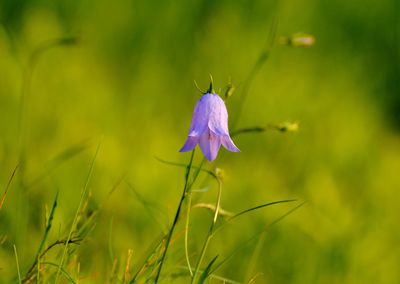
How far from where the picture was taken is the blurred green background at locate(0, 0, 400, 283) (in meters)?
2.97

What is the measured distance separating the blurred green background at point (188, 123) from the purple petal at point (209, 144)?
0.63 m

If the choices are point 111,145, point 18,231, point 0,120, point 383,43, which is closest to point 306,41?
point 18,231

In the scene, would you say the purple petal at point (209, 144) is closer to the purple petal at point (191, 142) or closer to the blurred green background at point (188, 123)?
the purple petal at point (191, 142)

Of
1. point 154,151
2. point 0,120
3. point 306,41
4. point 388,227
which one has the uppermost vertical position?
point 306,41

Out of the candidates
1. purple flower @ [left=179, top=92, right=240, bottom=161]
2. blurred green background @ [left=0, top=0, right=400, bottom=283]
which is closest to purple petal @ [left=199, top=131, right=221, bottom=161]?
purple flower @ [left=179, top=92, right=240, bottom=161]

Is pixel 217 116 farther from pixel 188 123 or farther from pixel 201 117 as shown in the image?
pixel 188 123

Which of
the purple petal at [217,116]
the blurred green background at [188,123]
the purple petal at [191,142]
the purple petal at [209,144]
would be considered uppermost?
the purple petal at [217,116]

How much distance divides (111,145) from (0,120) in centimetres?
51

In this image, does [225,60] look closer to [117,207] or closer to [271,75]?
[271,75]

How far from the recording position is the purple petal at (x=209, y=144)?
68.2 inches

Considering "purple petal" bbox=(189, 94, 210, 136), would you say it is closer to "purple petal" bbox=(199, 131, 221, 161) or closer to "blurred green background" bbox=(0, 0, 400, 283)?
"purple petal" bbox=(199, 131, 221, 161)

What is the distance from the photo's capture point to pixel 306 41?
2363 mm

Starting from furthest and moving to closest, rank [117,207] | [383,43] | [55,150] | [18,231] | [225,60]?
[383,43]
[225,60]
[55,150]
[117,207]
[18,231]

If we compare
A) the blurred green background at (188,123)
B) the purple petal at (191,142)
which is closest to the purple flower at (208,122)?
the purple petal at (191,142)
